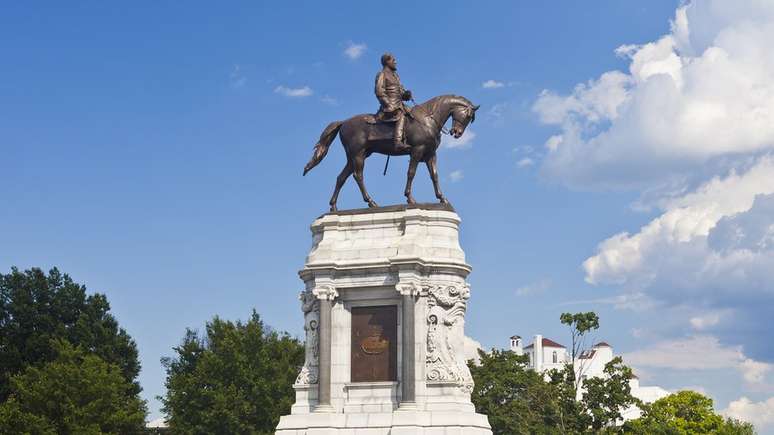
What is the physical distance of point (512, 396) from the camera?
63281 millimetres

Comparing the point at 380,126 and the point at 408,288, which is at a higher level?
the point at 380,126

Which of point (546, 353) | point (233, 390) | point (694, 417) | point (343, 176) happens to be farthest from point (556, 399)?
point (546, 353)

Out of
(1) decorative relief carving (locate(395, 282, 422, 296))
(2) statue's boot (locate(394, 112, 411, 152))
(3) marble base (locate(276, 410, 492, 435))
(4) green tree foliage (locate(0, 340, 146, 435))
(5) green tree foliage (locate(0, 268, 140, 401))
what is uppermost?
(2) statue's boot (locate(394, 112, 411, 152))

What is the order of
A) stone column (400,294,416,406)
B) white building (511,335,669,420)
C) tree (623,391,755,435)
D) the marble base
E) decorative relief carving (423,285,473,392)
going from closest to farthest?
the marble base
stone column (400,294,416,406)
decorative relief carving (423,285,473,392)
tree (623,391,755,435)
white building (511,335,669,420)

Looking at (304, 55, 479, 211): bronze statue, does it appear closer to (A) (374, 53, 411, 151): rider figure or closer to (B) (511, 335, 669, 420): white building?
(A) (374, 53, 411, 151): rider figure

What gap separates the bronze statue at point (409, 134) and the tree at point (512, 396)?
23230 millimetres

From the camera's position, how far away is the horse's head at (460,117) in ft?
124

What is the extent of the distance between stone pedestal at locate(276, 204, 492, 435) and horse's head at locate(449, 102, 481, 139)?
8.78 feet

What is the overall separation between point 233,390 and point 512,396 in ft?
51.0

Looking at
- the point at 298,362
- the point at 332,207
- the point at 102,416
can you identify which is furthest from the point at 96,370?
the point at 332,207

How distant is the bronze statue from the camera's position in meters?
37.5

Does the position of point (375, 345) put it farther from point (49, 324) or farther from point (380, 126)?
point (49, 324)

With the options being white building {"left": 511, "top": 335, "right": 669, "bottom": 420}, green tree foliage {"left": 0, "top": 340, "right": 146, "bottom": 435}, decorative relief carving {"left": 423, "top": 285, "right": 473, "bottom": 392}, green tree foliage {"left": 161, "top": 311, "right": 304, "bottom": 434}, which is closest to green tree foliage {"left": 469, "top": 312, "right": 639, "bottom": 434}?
green tree foliage {"left": 161, "top": 311, "right": 304, "bottom": 434}

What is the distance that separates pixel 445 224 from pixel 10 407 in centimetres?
2487
